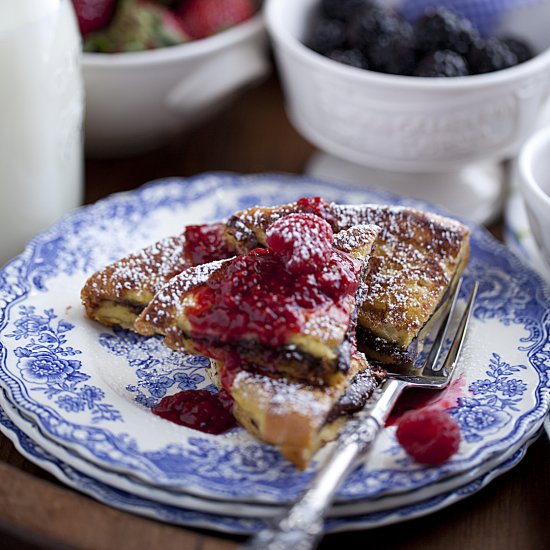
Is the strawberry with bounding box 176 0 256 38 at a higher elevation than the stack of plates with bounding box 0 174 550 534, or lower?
higher

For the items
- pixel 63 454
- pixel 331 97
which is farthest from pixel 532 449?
pixel 331 97

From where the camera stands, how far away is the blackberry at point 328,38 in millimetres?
2064

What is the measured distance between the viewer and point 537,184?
5.72 ft

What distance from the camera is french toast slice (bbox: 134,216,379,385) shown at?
1258 millimetres

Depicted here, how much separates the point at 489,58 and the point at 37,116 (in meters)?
1.03

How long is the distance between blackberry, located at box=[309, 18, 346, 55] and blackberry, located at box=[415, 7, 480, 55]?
19 centimetres

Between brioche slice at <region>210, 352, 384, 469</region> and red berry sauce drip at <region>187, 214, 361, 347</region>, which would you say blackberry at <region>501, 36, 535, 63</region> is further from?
brioche slice at <region>210, 352, 384, 469</region>

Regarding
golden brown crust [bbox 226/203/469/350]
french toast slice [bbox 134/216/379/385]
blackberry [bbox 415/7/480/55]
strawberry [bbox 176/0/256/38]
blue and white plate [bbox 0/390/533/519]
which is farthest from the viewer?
strawberry [bbox 176/0/256/38]

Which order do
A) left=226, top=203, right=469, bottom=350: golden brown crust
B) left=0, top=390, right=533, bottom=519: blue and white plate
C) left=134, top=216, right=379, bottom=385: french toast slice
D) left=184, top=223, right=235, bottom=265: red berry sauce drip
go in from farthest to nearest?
1. left=184, top=223, right=235, bottom=265: red berry sauce drip
2. left=226, top=203, right=469, bottom=350: golden brown crust
3. left=134, top=216, right=379, bottom=385: french toast slice
4. left=0, top=390, right=533, bottom=519: blue and white plate

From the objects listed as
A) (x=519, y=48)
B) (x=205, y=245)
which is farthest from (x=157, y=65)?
(x=519, y=48)

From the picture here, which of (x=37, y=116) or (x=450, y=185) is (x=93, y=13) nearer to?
(x=37, y=116)

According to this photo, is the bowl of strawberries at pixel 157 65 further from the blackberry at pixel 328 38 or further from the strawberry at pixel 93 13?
the blackberry at pixel 328 38

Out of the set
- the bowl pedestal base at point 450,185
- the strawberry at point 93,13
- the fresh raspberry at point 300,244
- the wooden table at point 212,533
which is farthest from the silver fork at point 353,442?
the strawberry at point 93,13

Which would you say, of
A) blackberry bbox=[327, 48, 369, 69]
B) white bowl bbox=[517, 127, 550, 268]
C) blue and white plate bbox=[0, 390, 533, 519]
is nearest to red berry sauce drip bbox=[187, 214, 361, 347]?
blue and white plate bbox=[0, 390, 533, 519]
